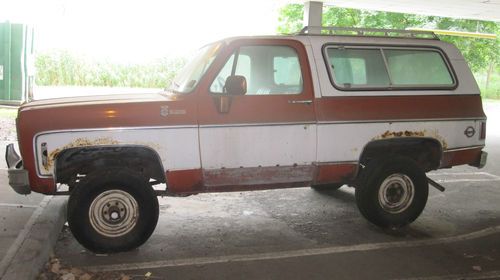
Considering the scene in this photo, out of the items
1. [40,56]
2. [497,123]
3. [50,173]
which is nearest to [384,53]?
[50,173]

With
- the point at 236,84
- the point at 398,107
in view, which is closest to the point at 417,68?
the point at 398,107

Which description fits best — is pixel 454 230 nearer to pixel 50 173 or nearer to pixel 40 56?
pixel 50 173

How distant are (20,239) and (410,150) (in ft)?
14.7

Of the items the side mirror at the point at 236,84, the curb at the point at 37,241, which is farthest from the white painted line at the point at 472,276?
the curb at the point at 37,241

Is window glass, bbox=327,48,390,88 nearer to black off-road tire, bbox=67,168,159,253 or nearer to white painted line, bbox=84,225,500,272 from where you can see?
white painted line, bbox=84,225,500,272

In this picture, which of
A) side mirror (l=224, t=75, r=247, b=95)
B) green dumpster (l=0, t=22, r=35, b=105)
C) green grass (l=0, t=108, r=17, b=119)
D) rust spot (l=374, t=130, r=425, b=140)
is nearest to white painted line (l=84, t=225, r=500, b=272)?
rust spot (l=374, t=130, r=425, b=140)

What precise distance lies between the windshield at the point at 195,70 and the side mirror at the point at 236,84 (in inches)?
14.8

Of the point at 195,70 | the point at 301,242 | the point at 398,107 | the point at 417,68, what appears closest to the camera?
the point at 301,242

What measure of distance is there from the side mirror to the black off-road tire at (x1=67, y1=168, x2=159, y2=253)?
4.11 feet

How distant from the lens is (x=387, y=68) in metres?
5.81

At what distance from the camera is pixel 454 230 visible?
586cm

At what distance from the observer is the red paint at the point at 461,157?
5.98 metres

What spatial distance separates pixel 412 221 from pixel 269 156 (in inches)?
80.4

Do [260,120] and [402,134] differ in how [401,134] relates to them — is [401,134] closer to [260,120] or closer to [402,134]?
[402,134]
